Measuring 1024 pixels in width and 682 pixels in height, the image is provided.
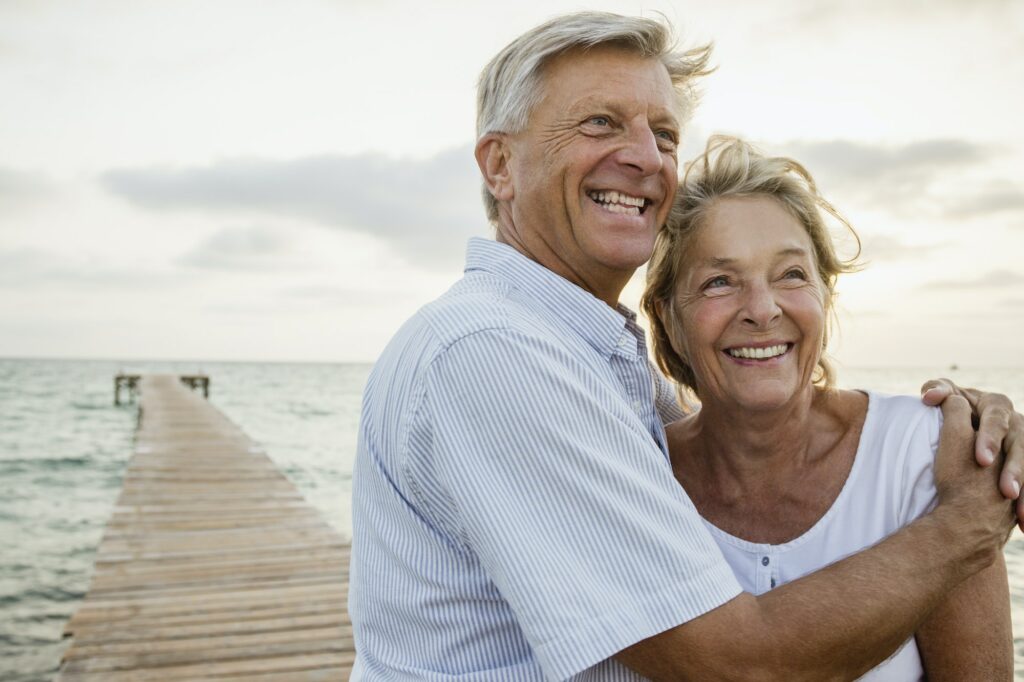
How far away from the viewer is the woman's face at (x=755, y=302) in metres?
2.23

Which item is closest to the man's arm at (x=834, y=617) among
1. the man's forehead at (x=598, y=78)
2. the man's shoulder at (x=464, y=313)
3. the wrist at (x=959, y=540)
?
the wrist at (x=959, y=540)

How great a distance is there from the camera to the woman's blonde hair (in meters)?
2.32

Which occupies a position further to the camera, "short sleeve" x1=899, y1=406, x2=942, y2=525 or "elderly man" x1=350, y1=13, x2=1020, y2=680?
"short sleeve" x1=899, y1=406, x2=942, y2=525

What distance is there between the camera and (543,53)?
195 centimetres

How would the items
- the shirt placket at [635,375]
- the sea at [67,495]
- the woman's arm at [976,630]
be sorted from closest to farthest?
1. the shirt placket at [635,375]
2. the woman's arm at [976,630]
3. the sea at [67,495]

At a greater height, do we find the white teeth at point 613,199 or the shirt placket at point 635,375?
the white teeth at point 613,199

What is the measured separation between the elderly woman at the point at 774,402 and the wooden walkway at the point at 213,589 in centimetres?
268

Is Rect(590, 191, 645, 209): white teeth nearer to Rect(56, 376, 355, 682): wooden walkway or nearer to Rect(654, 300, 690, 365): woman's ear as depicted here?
Rect(654, 300, 690, 365): woman's ear

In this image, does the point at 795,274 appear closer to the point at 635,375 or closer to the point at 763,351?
the point at 763,351

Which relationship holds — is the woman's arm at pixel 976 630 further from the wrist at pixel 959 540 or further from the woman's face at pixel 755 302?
the woman's face at pixel 755 302

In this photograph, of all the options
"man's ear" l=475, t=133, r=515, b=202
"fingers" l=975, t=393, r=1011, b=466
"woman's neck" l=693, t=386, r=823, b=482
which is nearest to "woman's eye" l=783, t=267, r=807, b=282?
"woman's neck" l=693, t=386, r=823, b=482

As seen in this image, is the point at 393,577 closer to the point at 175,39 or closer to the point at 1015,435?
the point at 1015,435

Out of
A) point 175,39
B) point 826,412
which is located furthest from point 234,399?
point 826,412

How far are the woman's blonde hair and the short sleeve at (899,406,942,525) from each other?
17.2 inches
